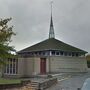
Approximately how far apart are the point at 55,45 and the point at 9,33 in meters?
26.4

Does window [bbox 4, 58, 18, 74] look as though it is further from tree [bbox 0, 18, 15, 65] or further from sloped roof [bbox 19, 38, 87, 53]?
tree [bbox 0, 18, 15, 65]

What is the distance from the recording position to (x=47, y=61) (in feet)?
154

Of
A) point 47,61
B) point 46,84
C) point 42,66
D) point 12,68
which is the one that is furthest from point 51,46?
point 46,84

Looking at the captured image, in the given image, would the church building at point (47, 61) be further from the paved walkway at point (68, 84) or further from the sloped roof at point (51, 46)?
the paved walkway at point (68, 84)

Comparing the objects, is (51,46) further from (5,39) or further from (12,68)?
(5,39)

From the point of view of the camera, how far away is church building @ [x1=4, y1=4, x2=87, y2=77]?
45841mm

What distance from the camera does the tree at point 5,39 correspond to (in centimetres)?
2455

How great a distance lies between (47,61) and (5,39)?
74.4 feet

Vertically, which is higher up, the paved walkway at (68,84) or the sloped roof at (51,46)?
the sloped roof at (51,46)

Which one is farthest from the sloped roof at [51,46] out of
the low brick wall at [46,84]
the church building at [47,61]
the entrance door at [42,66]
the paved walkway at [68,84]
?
the low brick wall at [46,84]

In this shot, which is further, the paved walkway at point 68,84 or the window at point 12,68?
the window at point 12,68

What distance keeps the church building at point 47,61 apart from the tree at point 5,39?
1806 centimetres

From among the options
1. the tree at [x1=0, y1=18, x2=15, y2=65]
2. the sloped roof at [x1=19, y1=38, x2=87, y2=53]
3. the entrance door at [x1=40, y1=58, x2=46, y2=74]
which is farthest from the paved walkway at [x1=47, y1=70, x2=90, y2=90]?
the sloped roof at [x1=19, y1=38, x2=87, y2=53]

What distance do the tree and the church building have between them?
1806cm
